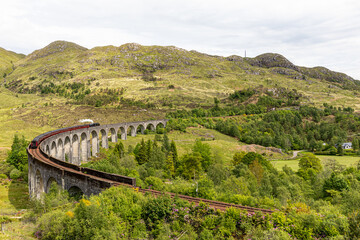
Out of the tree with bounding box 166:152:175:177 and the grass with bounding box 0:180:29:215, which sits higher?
the tree with bounding box 166:152:175:177

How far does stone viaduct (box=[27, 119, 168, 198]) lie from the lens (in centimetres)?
2647

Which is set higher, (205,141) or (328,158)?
(205,141)

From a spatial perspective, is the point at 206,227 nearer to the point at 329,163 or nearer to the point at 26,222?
the point at 26,222

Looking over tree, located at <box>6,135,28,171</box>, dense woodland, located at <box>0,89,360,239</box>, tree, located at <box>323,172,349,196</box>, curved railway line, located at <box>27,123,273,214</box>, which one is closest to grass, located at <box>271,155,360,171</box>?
dense woodland, located at <box>0,89,360,239</box>

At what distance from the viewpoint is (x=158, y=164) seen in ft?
166

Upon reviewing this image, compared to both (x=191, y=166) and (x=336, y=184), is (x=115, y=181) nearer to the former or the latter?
(x=191, y=166)

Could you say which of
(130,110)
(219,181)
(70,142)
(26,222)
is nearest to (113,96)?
(130,110)

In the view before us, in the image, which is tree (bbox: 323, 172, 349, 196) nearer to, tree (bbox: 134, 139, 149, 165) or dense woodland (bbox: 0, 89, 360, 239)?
dense woodland (bbox: 0, 89, 360, 239)

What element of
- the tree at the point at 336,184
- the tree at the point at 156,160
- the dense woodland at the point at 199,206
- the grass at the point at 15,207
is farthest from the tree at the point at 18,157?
the tree at the point at 336,184

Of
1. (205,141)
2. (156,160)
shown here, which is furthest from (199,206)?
(205,141)

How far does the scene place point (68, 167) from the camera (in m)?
32.2

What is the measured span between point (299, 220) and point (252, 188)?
17705 millimetres

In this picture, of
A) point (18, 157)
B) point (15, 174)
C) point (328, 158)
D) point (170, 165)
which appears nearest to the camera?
point (15, 174)

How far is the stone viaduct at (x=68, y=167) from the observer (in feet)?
86.8
